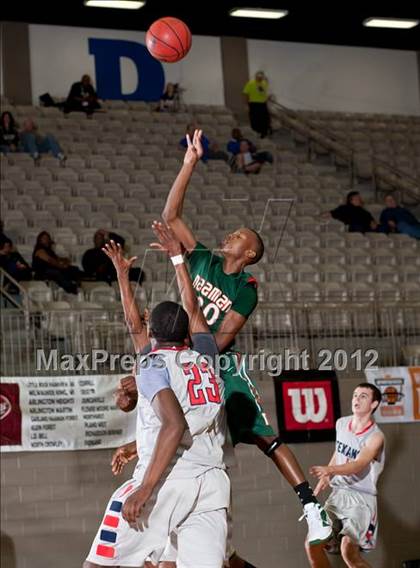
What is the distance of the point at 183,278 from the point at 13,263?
686cm

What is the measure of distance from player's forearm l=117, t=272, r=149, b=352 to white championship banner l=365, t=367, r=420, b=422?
481cm

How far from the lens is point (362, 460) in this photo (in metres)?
9.34

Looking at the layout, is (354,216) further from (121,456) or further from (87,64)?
(121,456)

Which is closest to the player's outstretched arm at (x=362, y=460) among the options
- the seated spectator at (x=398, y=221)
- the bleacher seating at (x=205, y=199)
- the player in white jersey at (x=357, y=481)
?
the player in white jersey at (x=357, y=481)

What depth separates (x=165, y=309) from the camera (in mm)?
6238

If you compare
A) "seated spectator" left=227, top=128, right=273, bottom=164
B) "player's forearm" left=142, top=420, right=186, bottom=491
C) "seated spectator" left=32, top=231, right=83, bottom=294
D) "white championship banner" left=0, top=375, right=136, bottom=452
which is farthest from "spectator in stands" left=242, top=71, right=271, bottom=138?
"player's forearm" left=142, top=420, right=186, bottom=491

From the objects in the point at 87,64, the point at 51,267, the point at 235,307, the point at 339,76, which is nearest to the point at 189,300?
the point at 235,307

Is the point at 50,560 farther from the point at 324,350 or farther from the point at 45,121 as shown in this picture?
the point at 45,121

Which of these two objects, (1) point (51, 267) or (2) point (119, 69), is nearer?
(1) point (51, 267)

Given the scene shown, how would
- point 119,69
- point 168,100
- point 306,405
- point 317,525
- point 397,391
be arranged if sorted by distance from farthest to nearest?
point 119,69, point 168,100, point 397,391, point 306,405, point 317,525

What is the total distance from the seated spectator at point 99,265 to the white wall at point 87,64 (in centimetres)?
644

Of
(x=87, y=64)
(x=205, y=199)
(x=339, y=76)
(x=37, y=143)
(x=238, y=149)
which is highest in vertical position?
(x=87, y=64)

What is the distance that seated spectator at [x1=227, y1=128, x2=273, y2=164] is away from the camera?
1852 cm

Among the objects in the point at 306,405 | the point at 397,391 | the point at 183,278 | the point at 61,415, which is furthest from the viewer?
the point at 397,391
